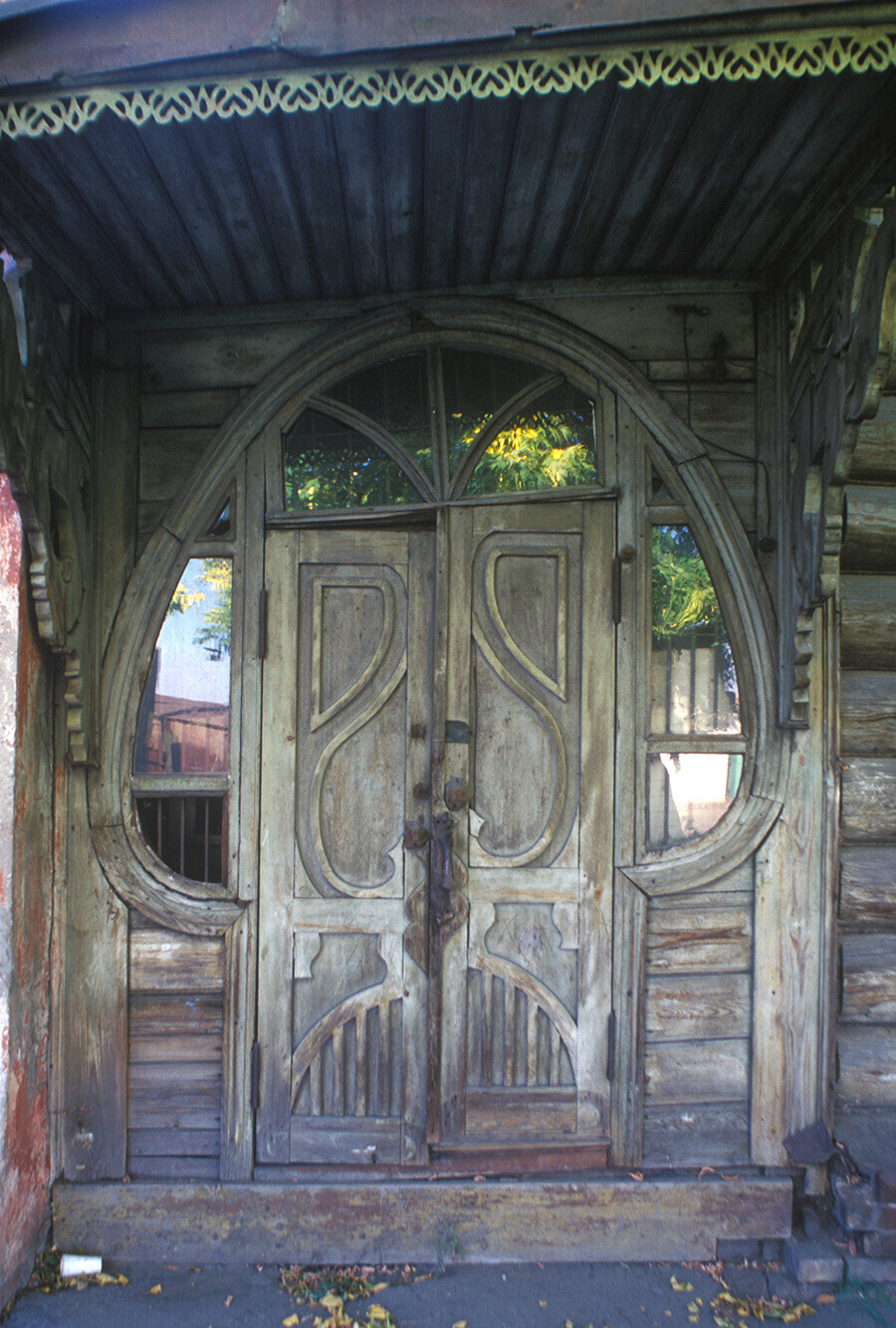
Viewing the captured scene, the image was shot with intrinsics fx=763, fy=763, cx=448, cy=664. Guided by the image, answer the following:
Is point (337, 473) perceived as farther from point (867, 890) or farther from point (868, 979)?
point (868, 979)

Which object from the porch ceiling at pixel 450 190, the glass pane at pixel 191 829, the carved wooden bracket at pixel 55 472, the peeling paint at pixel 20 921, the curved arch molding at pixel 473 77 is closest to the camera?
the curved arch molding at pixel 473 77

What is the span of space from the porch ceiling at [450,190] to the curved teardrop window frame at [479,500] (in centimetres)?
23

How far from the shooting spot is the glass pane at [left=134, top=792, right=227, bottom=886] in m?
2.69

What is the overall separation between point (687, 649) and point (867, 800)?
81cm

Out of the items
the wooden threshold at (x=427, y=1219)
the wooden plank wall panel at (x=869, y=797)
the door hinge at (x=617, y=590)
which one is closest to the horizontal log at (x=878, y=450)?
the wooden plank wall panel at (x=869, y=797)

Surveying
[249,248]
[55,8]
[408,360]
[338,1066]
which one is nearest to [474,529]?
[408,360]

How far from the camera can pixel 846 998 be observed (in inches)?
104

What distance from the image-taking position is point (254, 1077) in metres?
2.62

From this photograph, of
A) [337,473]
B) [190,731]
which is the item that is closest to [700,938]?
[190,731]

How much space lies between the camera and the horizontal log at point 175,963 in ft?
8.65

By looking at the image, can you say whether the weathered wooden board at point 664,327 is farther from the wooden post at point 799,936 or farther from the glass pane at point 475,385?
the wooden post at point 799,936

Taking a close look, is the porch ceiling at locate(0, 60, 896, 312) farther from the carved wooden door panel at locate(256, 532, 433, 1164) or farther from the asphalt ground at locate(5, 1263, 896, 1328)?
the asphalt ground at locate(5, 1263, 896, 1328)

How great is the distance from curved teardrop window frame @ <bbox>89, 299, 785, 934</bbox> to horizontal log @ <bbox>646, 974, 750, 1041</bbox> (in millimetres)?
342

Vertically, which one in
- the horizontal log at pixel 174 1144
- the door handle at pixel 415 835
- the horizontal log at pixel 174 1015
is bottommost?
the horizontal log at pixel 174 1144
